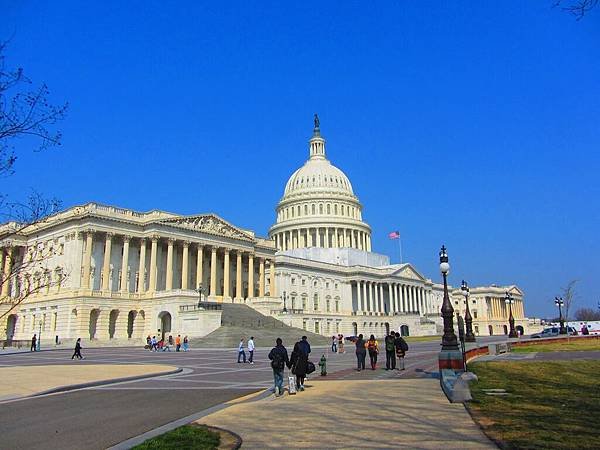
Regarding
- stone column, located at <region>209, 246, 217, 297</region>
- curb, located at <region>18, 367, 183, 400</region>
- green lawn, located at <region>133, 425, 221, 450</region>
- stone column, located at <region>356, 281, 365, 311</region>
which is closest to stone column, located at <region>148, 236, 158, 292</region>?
stone column, located at <region>209, 246, 217, 297</region>

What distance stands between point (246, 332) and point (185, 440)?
181 ft

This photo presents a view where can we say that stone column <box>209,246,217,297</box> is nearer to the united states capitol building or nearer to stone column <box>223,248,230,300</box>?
the united states capitol building

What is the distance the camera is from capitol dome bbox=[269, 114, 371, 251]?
142125 millimetres

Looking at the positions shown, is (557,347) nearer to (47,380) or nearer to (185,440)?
(47,380)

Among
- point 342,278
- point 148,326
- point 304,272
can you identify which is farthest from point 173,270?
point 342,278

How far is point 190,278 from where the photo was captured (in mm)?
88188

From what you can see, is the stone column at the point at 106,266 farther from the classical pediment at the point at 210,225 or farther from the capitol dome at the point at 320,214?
the capitol dome at the point at 320,214

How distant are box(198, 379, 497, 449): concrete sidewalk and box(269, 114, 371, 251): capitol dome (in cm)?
12419

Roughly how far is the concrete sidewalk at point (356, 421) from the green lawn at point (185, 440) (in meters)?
0.60

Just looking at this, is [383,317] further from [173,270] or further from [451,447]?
[451,447]

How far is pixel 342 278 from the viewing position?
12525cm

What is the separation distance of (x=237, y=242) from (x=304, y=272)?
27.8 metres

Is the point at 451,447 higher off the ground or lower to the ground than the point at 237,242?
lower

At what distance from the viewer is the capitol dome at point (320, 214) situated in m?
142
